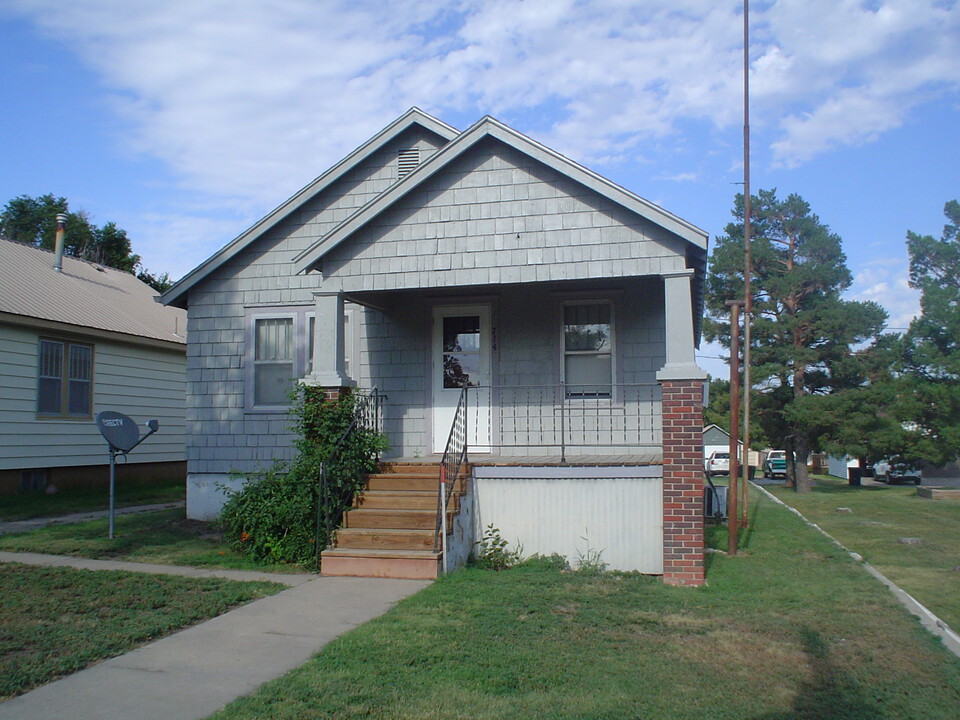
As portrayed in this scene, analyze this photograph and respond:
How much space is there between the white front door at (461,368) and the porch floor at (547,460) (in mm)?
430

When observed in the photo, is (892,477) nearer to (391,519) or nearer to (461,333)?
(461,333)

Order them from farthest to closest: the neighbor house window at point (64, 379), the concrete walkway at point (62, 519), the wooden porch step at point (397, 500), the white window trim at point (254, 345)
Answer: the neighbor house window at point (64, 379) < the white window trim at point (254, 345) < the concrete walkway at point (62, 519) < the wooden porch step at point (397, 500)

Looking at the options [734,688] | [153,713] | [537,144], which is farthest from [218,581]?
[537,144]

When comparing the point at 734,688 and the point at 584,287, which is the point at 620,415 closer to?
the point at 584,287

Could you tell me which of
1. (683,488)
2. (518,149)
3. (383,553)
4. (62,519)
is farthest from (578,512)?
(62,519)

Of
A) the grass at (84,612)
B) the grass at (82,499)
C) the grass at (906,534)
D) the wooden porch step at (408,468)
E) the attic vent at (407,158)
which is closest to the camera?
the grass at (84,612)

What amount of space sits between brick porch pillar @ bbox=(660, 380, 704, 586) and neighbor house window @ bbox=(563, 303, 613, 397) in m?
2.48

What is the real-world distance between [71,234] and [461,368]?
3322 centimetres

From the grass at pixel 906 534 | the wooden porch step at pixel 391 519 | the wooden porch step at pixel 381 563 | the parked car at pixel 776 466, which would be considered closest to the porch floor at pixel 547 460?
the wooden porch step at pixel 391 519

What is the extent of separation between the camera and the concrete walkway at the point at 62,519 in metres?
11.9

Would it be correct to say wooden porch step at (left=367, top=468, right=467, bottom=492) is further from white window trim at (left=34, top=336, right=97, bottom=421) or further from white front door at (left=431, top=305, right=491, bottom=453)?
white window trim at (left=34, top=336, right=97, bottom=421)

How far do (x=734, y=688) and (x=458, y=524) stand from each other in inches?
179

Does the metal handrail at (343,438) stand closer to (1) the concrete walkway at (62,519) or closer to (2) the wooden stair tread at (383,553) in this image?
(2) the wooden stair tread at (383,553)

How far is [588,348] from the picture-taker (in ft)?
38.7
